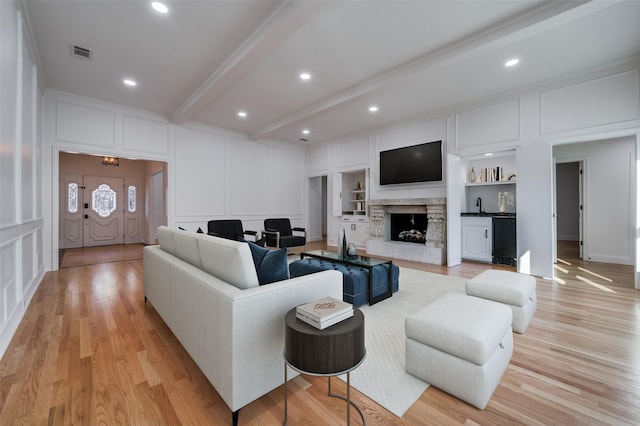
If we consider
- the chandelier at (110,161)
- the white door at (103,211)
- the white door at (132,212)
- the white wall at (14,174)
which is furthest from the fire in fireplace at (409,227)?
the white door at (103,211)

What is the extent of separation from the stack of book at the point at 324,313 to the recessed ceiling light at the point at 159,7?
10.4 ft

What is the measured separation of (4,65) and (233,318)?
2.74 meters

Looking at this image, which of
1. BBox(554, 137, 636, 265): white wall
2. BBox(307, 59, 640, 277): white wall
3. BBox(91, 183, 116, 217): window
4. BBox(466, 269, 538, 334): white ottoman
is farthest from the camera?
BBox(91, 183, 116, 217): window

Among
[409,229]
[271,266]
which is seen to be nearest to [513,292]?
[271,266]

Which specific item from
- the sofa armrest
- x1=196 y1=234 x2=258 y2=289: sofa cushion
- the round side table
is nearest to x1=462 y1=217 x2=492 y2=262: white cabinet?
the sofa armrest

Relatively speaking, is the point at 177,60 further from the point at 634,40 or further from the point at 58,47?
the point at 634,40

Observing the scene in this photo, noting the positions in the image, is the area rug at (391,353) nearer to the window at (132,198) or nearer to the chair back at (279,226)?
the chair back at (279,226)

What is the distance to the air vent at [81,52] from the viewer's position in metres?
3.30

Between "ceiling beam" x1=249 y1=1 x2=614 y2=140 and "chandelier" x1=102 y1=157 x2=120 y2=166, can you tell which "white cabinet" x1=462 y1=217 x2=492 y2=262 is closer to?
"ceiling beam" x1=249 y1=1 x2=614 y2=140

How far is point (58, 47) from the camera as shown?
10.8 ft

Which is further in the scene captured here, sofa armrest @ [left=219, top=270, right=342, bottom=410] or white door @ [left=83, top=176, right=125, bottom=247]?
white door @ [left=83, top=176, right=125, bottom=247]

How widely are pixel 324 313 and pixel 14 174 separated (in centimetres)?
308

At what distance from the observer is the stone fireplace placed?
5148 mm

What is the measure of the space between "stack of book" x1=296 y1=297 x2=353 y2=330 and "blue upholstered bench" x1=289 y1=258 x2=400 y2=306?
148cm
